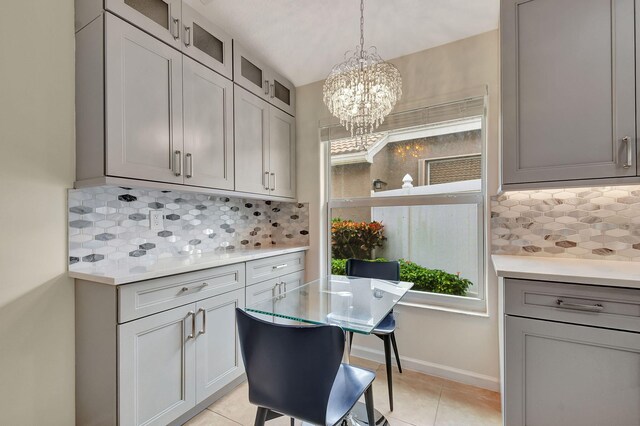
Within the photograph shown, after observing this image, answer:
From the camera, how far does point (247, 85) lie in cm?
238

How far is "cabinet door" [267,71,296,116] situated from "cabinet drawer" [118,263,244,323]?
5.30 feet

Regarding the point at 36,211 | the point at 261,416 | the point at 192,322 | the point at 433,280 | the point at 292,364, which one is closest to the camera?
the point at 292,364

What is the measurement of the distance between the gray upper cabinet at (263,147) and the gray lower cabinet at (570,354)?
1.95 meters

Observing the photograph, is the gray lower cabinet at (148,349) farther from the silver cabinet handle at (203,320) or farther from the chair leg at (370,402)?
the chair leg at (370,402)

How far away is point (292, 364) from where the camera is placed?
37.9 inches

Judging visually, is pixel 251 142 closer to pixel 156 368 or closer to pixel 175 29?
pixel 175 29

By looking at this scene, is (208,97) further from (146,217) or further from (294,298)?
(294,298)

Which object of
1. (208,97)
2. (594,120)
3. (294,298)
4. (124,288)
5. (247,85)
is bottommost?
(294,298)

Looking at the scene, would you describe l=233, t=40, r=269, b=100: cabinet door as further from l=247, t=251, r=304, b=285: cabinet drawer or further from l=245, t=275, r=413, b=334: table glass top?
l=245, t=275, r=413, b=334: table glass top

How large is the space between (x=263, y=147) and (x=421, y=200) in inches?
58.0

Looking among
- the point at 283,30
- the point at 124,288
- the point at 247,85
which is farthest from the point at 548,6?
the point at 124,288

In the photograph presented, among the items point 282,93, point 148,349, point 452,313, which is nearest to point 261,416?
point 148,349

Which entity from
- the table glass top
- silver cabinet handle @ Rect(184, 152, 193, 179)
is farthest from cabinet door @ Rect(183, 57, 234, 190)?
the table glass top

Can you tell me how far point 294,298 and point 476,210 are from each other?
5.26ft
